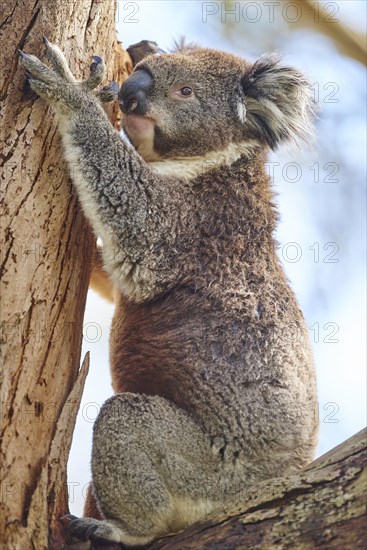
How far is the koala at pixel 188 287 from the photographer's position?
169 inches

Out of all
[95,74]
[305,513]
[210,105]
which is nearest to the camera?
[305,513]

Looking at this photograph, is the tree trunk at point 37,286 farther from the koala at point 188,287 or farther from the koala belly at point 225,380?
the koala belly at point 225,380

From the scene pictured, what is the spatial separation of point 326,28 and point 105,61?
3718mm

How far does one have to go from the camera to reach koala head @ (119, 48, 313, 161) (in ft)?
18.0

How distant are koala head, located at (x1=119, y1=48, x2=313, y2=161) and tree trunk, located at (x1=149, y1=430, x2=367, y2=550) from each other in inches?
109

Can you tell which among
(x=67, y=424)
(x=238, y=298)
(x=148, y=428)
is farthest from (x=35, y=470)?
(x=238, y=298)

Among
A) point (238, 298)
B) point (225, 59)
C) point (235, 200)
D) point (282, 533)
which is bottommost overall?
point (282, 533)

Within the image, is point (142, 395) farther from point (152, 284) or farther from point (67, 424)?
point (152, 284)

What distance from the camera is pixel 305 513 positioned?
3408 millimetres

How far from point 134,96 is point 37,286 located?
5.80ft

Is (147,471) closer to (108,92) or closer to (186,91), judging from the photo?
(108,92)

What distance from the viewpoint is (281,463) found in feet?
14.9

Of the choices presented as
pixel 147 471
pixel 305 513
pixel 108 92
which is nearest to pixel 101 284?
pixel 108 92

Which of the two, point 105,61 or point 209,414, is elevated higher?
point 105,61
